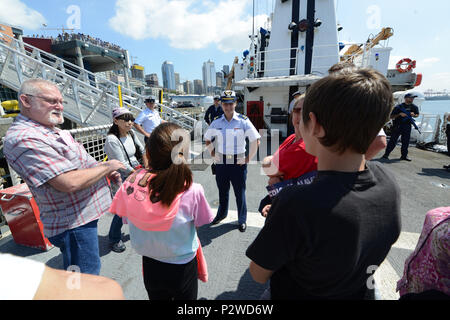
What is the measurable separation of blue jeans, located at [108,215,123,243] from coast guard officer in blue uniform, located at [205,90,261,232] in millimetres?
1398

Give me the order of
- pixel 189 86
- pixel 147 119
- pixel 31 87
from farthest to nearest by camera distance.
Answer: pixel 189 86 < pixel 147 119 < pixel 31 87

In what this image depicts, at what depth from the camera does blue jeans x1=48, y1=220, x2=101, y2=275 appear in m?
1.52

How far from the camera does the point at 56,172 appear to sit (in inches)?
52.2

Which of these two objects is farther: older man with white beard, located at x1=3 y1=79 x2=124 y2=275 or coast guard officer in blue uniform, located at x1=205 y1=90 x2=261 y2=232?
coast guard officer in blue uniform, located at x1=205 y1=90 x2=261 y2=232

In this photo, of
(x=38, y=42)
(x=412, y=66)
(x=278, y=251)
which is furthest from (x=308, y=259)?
(x=38, y=42)

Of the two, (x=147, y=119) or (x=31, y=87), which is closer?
(x=31, y=87)

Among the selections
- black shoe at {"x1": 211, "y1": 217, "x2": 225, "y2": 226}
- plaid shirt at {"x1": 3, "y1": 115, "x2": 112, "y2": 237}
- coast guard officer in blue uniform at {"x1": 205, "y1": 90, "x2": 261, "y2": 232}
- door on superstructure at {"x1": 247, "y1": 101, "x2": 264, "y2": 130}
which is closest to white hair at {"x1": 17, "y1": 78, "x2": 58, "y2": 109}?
plaid shirt at {"x1": 3, "y1": 115, "x2": 112, "y2": 237}

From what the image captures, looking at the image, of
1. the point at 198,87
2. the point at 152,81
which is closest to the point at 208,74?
the point at 198,87

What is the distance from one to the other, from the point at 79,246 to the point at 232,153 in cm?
213

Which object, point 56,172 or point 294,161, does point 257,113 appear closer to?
point 294,161

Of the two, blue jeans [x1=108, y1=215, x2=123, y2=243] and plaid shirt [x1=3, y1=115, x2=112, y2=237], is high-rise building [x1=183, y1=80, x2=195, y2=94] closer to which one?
blue jeans [x1=108, y1=215, x2=123, y2=243]

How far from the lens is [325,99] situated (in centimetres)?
71

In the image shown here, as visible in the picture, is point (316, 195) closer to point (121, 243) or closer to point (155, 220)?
point (155, 220)

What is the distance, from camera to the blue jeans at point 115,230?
8.45ft
